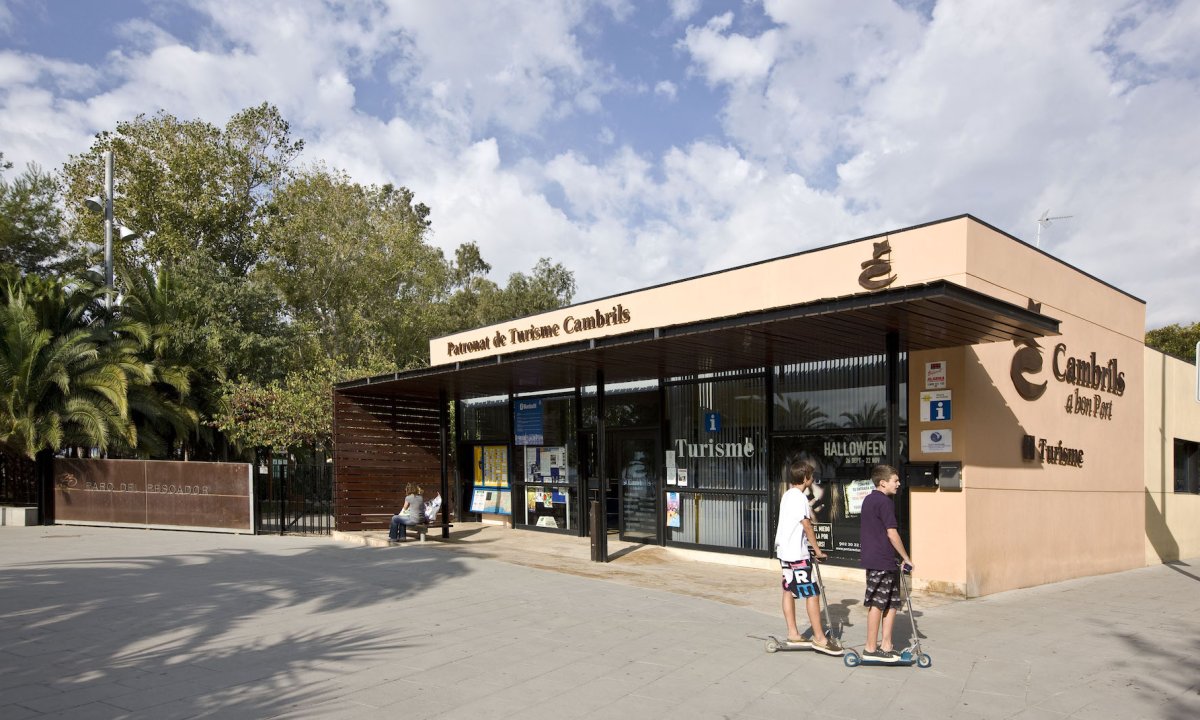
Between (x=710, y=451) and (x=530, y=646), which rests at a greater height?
(x=710, y=451)

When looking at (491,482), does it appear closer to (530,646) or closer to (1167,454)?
(530,646)

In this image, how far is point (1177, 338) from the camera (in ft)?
128

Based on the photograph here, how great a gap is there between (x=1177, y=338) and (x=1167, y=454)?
1087 inches

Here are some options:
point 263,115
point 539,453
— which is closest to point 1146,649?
point 539,453

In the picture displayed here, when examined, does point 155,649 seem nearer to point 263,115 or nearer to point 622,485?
point 622,485

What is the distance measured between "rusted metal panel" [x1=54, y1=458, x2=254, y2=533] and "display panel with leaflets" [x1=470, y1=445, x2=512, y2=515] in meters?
4.74

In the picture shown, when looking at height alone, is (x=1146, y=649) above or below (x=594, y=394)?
below

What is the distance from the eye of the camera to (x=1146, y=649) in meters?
7.75

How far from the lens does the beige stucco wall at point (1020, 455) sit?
1035cm

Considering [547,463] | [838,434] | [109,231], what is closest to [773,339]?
[838,434]

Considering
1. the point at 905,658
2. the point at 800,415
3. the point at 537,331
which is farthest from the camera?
the point at 537,331

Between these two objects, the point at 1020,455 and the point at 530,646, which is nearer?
the point at 530,646

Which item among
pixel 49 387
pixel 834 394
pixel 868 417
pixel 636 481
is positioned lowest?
pixel 636 481

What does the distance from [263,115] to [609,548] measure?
72.6 ft
